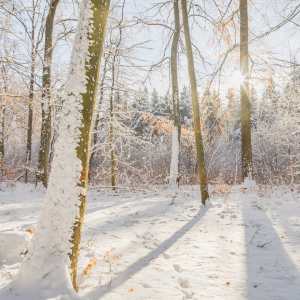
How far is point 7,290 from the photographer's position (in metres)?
1.97

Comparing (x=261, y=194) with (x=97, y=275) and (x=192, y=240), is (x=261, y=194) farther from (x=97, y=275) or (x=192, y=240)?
(x=97, y=275)

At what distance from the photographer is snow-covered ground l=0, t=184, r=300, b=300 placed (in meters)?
2.43

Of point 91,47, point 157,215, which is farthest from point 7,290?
point 157,215

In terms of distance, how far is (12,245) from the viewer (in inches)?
120

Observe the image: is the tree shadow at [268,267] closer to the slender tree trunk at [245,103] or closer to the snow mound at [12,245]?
the snow mound at [12,245]

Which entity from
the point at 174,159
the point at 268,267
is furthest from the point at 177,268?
the point at 174,159

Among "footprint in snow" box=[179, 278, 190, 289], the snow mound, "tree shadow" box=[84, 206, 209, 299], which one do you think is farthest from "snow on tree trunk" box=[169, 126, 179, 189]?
the snow mound

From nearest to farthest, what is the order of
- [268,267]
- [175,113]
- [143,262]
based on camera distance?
[268,267] < [143,262] < [175,113]

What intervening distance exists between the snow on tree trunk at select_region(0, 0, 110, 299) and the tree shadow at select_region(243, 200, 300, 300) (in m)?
2.17

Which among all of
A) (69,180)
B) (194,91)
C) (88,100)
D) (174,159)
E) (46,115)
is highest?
(194,91)

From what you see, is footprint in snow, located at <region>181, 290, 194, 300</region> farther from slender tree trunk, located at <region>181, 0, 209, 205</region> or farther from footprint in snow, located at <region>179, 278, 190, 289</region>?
slender tree trunk, located at <region>181, 0, 209, 205</region>

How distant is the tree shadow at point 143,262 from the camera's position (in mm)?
2302

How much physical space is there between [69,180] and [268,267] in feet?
10.2

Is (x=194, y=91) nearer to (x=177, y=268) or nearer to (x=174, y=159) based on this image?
(x=174, y=159)
